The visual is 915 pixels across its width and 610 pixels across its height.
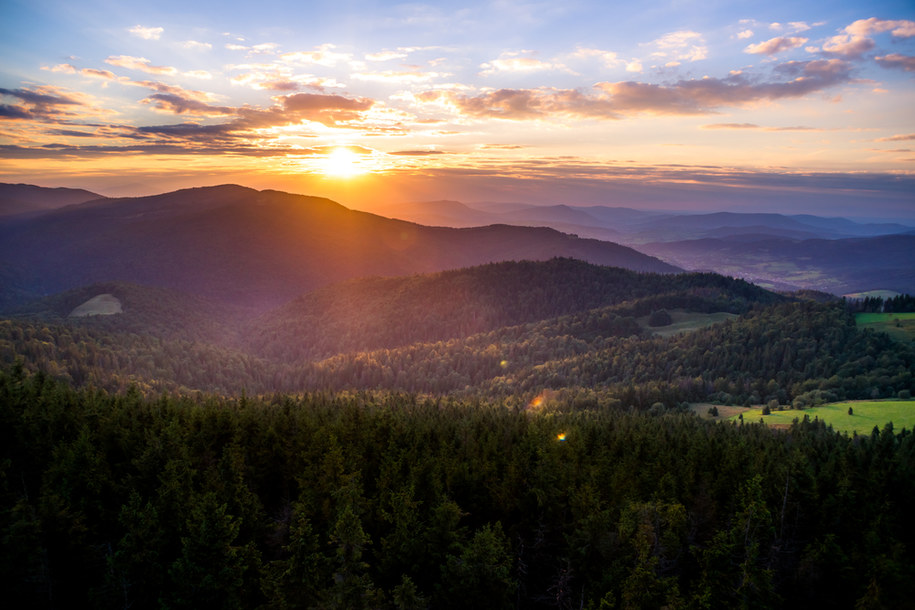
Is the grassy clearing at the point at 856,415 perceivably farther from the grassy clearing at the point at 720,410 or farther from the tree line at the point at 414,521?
the tree line at the point at 414,521

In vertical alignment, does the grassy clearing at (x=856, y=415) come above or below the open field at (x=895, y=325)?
below

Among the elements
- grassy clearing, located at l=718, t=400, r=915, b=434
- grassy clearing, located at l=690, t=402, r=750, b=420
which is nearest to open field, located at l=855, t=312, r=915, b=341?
grassy clearing, located at l=718, t=400, r=915, b=434

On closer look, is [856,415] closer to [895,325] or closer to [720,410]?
[720,410]

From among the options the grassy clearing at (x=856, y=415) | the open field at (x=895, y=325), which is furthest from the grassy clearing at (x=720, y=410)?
the open field at (x=895, y=325)

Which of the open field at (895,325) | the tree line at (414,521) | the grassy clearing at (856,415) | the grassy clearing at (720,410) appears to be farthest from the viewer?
the open field at (895,325)

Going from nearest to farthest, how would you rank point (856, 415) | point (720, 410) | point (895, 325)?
point (856, 415), point (720, 410), point (895, 325)

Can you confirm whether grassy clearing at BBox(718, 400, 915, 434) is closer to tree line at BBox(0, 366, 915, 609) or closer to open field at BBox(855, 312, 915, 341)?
tree line at BBox(0, 366, 915, 609)

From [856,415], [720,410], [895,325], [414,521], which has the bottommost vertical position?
[720,410]

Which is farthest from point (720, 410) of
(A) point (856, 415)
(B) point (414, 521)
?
(B) point (414, 521)
